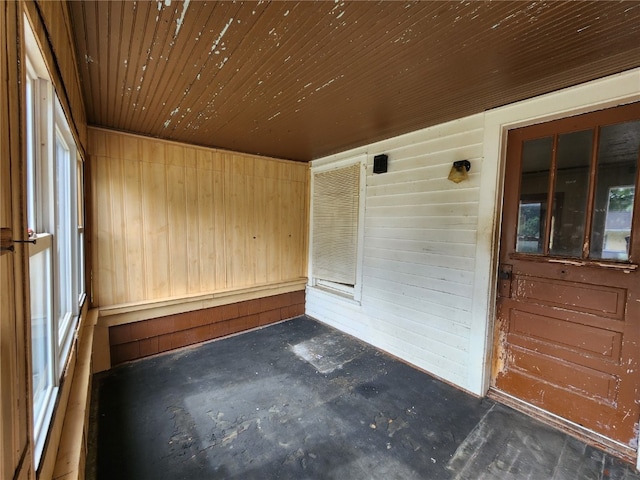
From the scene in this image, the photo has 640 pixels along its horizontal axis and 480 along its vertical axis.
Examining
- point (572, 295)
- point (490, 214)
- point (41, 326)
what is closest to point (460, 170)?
point (490, 214)

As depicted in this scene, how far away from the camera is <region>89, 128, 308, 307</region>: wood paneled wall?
8.87ft

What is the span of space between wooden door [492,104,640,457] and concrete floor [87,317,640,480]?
10.5 inches

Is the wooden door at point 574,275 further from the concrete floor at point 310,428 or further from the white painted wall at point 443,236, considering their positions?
the concrete floor at point 310,428

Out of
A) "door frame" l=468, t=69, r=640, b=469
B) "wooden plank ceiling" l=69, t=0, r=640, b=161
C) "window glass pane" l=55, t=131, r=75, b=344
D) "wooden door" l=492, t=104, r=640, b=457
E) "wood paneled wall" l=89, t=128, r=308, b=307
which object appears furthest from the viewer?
"wood paneled wall" l=89, t=128, r=308, b=307

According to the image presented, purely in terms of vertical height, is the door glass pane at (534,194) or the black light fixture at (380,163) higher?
the black light fixture at (380,163)

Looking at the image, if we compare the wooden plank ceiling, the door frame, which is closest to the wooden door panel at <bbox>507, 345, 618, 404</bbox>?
the door frame

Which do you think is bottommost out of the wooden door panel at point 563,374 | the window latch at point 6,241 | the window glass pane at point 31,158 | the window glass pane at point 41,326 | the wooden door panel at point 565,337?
the wooden door panel at point 563,374

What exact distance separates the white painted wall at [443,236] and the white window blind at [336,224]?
0.23 meters

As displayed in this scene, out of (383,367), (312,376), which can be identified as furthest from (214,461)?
(383,367)

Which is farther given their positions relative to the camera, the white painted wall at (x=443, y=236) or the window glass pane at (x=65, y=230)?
the white painted wall at (x=443, y=236)

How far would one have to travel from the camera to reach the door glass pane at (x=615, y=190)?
1727 millimetres

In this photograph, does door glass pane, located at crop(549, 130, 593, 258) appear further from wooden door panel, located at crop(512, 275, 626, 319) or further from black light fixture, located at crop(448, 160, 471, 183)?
black light fixture, located at crop(448, 160, 471, 183)

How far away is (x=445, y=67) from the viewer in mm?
1606

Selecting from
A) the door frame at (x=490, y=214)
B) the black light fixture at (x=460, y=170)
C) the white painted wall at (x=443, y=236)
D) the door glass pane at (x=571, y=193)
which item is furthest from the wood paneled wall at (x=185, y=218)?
the door glass pane at (x=571, y=193)
